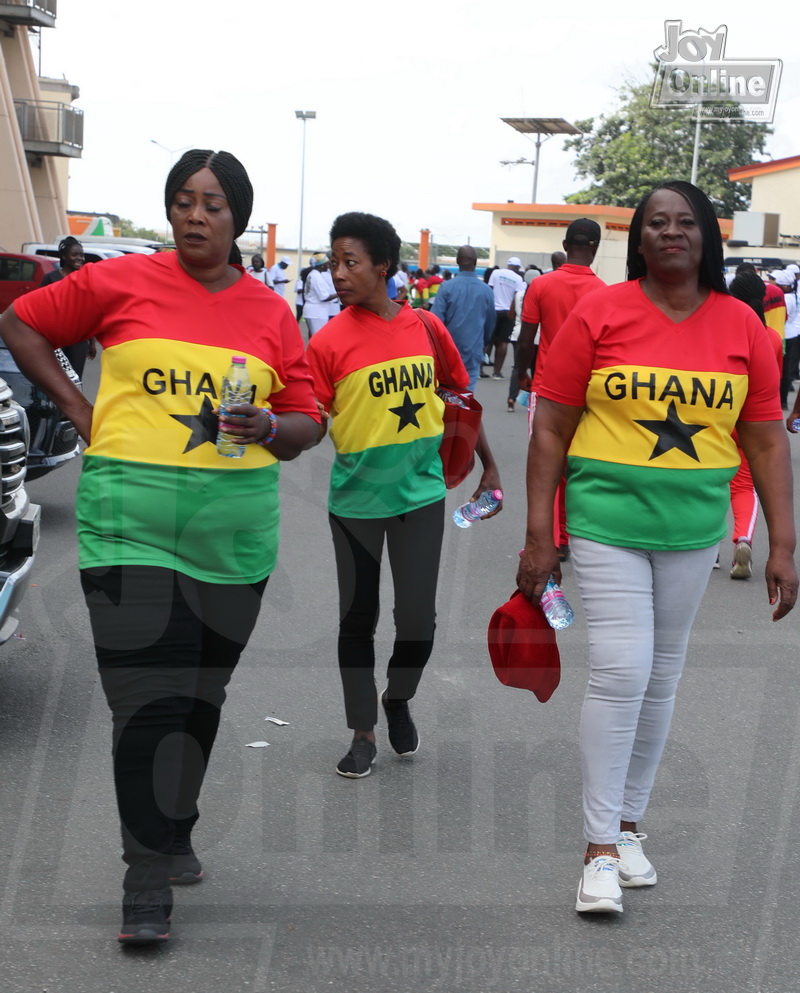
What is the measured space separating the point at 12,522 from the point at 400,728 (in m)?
1.68

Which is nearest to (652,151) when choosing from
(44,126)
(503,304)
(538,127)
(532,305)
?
(538,127)

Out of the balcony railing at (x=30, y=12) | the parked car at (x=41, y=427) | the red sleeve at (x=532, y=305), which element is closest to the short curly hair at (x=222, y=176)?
the red sleeve at (x=532, y=305)

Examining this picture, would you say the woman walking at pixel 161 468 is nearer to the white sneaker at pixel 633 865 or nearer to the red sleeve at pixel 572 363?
the red sleeve at pixel 572 363

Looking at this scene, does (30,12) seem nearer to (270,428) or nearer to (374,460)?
(374,460)

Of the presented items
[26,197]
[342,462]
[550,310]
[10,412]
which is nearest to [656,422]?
[342,462]

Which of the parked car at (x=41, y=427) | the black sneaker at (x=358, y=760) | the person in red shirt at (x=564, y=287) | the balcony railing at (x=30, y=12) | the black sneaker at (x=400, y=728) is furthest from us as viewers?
the balcony railing at (x=30, y=12)

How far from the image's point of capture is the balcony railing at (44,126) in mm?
42000

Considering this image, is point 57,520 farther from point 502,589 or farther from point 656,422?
point 656,422

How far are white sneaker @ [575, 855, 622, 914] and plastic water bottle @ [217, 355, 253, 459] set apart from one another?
1.54 m

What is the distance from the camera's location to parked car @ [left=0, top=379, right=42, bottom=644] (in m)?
4.85

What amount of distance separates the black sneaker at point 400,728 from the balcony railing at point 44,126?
4052 cm

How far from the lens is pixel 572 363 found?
3666 millimetres

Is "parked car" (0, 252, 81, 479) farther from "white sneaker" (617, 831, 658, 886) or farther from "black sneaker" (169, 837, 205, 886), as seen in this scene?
"white sneaker" (617, 831, 658, 886)

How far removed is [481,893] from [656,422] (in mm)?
1451
